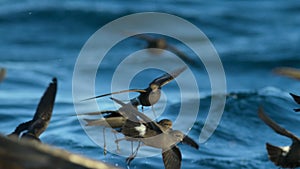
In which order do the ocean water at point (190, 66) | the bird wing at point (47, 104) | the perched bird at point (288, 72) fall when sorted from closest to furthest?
the perched bird at point (288, 72), the bird wing at point (47, 104), the ocean water at point (190, 66)

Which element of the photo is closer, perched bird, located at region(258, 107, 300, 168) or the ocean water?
perched bird, located at region(258, 107, 300, 168)

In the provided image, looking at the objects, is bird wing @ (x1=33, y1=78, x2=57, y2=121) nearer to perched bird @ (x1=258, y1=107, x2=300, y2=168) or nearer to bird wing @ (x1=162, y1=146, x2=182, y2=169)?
bird wing @ (x1=162, y1=146, x2=182, y2=169)

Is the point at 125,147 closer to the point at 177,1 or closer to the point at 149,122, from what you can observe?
the point at 149,122

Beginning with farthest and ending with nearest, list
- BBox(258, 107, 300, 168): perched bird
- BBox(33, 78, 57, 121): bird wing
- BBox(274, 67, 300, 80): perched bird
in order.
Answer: BBox(33, 78, 57, 121): bird wing → BBox(258, 107, 300, 168): perched bird → BBox(274, 67, 300, 80): perched bird

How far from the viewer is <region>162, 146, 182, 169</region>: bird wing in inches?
177

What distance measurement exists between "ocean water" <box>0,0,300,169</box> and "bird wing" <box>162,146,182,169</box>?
1.49 m

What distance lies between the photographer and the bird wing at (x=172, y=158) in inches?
177

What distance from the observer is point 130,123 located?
15.0 feet

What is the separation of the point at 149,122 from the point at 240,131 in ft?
12.8

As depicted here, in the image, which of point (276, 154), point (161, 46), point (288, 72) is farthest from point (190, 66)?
point (288, 72)

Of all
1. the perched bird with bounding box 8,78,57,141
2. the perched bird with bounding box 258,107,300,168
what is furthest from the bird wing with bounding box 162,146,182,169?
the perched bird with bounding box 8,78,57,141

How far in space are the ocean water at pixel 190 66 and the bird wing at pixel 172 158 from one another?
4.87 feet

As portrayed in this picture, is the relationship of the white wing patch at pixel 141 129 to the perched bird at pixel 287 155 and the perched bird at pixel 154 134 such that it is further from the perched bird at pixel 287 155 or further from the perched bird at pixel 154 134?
the perched bird at pixel 287 155

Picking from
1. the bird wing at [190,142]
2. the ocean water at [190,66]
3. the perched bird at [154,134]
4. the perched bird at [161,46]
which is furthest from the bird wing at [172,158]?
the perched bird at [161,46]
